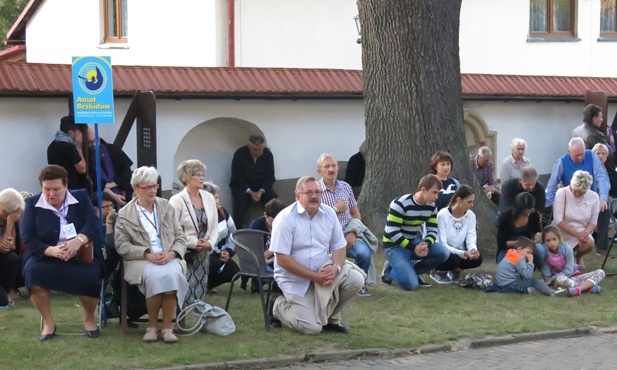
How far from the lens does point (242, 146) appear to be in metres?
16.7

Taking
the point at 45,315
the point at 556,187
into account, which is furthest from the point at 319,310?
the point at 556,187

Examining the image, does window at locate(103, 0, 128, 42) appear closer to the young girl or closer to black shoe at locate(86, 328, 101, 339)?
the young girl

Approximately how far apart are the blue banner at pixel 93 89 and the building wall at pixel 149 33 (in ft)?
32.8

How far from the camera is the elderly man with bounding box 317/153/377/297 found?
1155cm

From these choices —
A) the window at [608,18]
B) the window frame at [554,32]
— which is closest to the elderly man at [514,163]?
the window frame at [554,32]

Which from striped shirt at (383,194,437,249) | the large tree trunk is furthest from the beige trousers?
the large tree trunk

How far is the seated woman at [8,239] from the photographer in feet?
34.6

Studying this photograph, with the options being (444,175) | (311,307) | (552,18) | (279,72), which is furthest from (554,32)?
(311,307)

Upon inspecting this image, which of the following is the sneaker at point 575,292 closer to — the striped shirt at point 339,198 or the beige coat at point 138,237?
the striped shirt at point 339,198

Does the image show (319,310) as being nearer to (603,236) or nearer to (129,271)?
(129,271)

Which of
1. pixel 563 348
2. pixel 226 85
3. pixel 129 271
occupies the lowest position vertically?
pixel 563 348

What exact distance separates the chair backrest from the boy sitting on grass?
118 inches

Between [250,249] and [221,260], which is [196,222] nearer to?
[250,249]

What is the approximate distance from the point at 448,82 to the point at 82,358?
23.9 feet
